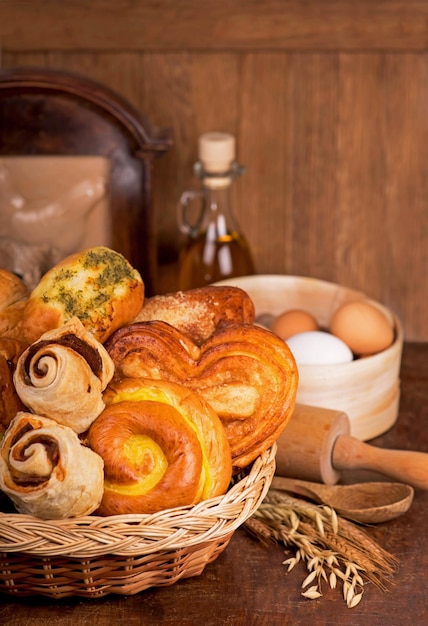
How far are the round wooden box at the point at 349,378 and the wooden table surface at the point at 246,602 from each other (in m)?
0.22

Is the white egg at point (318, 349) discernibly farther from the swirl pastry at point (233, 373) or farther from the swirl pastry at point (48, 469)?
the swirl pastry at point (48, 469)

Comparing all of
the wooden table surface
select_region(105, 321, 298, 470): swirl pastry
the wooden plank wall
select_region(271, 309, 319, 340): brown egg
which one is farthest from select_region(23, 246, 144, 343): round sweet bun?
the wooden plank wall

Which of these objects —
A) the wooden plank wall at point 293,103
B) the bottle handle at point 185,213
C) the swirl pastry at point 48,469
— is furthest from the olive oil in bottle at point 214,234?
the swirl pastry at point 48,469

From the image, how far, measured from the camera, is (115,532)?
29.5 inches

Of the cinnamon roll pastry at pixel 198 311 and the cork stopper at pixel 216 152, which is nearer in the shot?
the cinnamon roll pastry at pixel 198 311

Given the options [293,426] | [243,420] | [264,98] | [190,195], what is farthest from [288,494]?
[264,98]

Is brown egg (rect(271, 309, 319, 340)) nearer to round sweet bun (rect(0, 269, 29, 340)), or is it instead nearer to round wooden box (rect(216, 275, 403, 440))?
round wooden box (rect(216, 275, 403, 440))

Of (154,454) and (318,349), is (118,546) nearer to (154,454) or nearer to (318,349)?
(154,454)

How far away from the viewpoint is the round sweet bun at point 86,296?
2.80 feet

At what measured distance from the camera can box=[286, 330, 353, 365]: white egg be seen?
110cm

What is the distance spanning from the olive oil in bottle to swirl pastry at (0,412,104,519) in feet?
1.94

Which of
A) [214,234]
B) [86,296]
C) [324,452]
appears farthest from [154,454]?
[214,234]

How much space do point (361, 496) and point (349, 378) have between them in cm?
15

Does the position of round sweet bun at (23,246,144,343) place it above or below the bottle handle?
above
